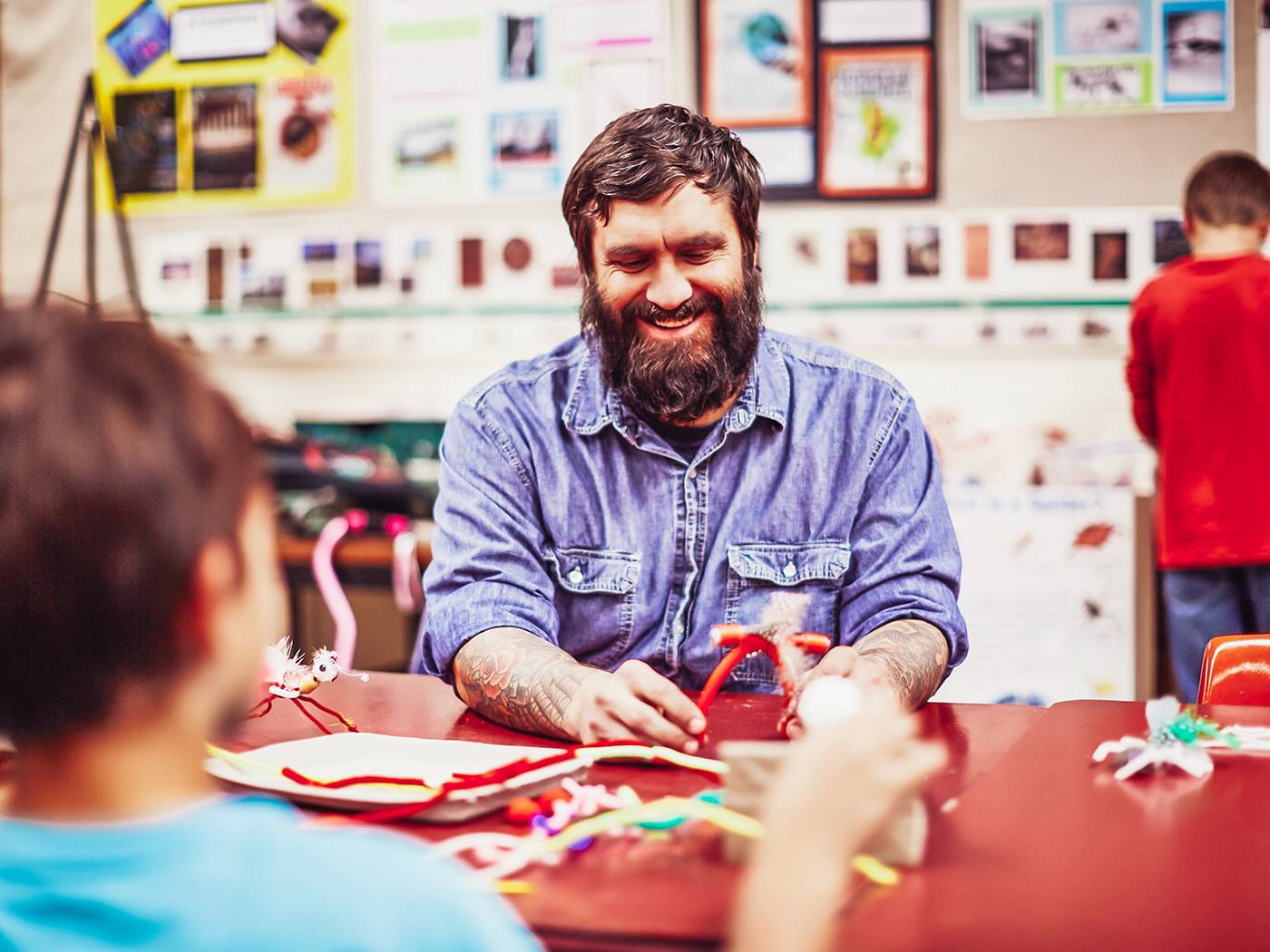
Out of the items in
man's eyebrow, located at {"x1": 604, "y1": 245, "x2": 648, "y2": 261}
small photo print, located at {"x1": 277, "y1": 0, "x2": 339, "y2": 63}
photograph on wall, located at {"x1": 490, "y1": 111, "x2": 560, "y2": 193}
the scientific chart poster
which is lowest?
the scientific chart poster

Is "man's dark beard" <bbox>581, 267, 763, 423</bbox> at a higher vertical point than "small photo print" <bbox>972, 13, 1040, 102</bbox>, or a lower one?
lower

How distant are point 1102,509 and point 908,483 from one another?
2.09 metres

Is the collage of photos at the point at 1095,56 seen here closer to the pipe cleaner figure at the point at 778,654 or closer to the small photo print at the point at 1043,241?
the small photo print at the point at 1043,241

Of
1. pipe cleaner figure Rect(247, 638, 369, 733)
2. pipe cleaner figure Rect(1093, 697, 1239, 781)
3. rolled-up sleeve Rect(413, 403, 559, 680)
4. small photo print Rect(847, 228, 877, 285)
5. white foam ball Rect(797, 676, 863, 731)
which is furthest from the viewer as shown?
small photo print Rect(847, 228, 877, 285)

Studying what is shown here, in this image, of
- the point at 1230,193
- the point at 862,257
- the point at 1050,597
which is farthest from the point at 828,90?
the point at 1050,597

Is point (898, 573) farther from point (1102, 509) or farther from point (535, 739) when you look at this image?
point (1102, 509)

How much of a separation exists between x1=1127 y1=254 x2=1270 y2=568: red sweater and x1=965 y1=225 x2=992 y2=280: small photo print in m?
0.59

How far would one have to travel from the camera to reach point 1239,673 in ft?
6.11

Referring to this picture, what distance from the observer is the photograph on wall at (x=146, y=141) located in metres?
4.42

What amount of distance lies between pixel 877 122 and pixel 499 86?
1.16 m

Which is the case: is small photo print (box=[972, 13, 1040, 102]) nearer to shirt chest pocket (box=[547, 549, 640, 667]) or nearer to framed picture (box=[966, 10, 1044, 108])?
framed picture (box=[966, 10, 1044, 108])

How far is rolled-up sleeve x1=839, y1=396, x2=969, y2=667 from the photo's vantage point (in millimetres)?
1775

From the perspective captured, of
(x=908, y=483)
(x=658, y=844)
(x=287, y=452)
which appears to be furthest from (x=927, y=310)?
(x=658, y=844)

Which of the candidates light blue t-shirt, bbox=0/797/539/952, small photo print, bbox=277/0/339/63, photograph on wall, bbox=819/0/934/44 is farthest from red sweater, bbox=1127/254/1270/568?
light blue t-shirt, bbox=0/797/539/952
